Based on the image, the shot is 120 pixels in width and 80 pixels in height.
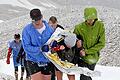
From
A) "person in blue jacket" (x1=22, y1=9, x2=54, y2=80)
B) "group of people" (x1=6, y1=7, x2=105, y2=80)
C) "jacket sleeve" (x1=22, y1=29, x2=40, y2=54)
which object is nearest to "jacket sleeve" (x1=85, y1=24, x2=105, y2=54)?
"group of people" (x1=6, y1=7, x2=105, y2=80)

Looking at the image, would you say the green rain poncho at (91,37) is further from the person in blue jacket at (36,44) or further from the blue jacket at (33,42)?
the blue jacket at (33,42)

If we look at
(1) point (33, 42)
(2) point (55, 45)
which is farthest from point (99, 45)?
(1) point (33, 42)

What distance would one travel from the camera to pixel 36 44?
6742mm

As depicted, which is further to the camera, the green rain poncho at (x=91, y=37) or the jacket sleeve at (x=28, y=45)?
the green rain poncho at (x=91, y=37)

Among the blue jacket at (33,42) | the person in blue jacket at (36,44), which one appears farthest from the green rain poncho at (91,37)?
the blue jacket at (33,42)

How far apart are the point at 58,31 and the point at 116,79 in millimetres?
6839

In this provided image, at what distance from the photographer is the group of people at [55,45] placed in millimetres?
6715

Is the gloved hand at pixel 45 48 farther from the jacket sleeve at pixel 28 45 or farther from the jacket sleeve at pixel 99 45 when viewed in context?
the jacket sleeve at pixel 99 45

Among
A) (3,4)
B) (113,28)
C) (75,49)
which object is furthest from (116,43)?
(3,4)

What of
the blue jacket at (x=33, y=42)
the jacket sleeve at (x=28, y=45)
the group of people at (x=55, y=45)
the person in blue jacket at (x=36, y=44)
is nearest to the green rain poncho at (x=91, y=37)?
the group of people at (x=55, y=45)

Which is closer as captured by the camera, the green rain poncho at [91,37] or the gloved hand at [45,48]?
the gloved hand at [45,48]

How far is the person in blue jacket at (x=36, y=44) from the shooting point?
21.9 feet

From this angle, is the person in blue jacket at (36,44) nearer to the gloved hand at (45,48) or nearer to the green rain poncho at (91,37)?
the gloved hand at (45,48)

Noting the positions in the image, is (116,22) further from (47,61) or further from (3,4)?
(3,4)
